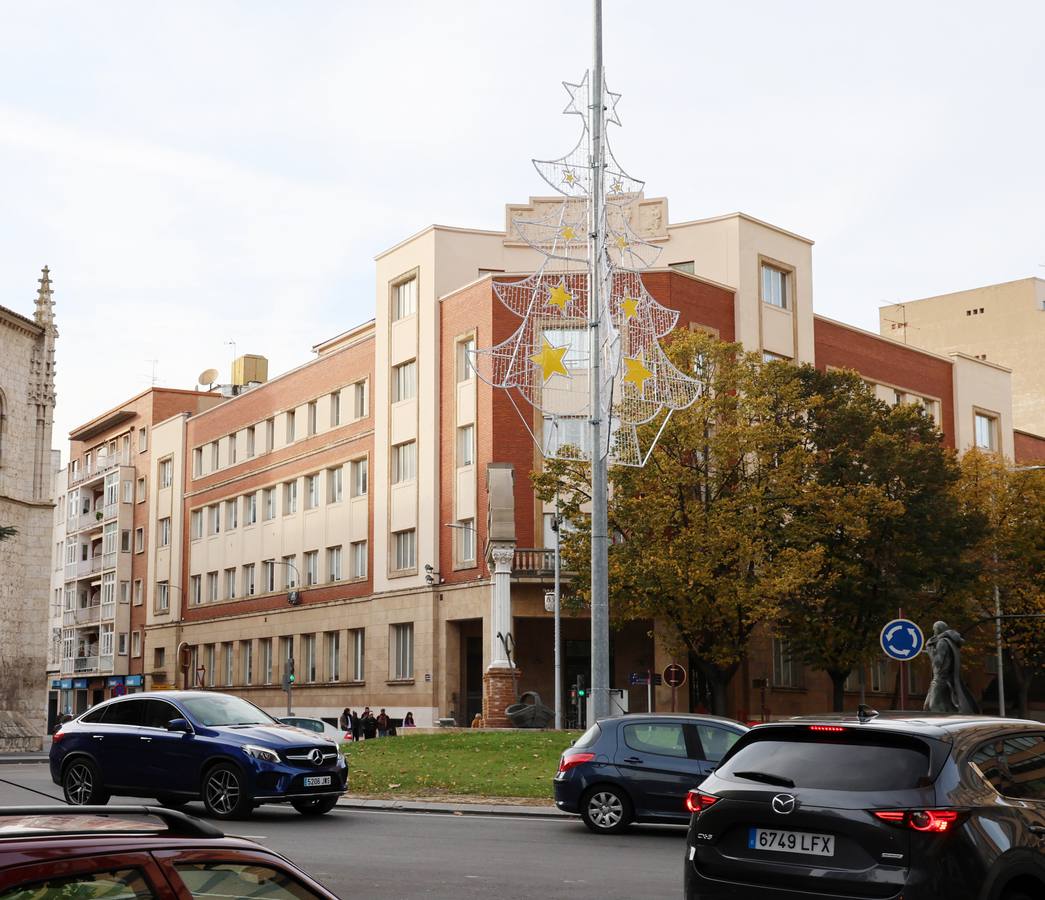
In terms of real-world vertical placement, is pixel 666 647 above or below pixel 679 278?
below

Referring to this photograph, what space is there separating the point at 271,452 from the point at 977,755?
201 ft

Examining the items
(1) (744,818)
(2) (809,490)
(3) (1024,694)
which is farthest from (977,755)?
(3) (1024,694)

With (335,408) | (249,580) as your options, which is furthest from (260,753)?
(249,580)

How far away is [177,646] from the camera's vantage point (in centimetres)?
7375

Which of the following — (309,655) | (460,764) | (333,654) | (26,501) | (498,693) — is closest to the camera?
(460,764)

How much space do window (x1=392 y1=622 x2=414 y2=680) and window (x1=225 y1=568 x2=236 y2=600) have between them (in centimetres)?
1704

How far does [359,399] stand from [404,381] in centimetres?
439

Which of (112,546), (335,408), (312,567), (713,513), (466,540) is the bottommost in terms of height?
(312,567)

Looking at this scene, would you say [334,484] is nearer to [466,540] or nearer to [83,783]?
[466,540]

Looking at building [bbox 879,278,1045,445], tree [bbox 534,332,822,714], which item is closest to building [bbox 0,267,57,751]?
tree [bbox 534,332,822,714]

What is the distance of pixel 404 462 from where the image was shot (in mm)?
55562

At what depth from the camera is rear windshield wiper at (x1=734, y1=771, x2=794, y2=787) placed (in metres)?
7.25

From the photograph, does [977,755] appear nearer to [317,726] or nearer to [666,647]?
[317,726]

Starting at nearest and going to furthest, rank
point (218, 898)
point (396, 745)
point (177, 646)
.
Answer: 1. point (218, 898)
2. point (396, 745)
3. point (177, 646)
